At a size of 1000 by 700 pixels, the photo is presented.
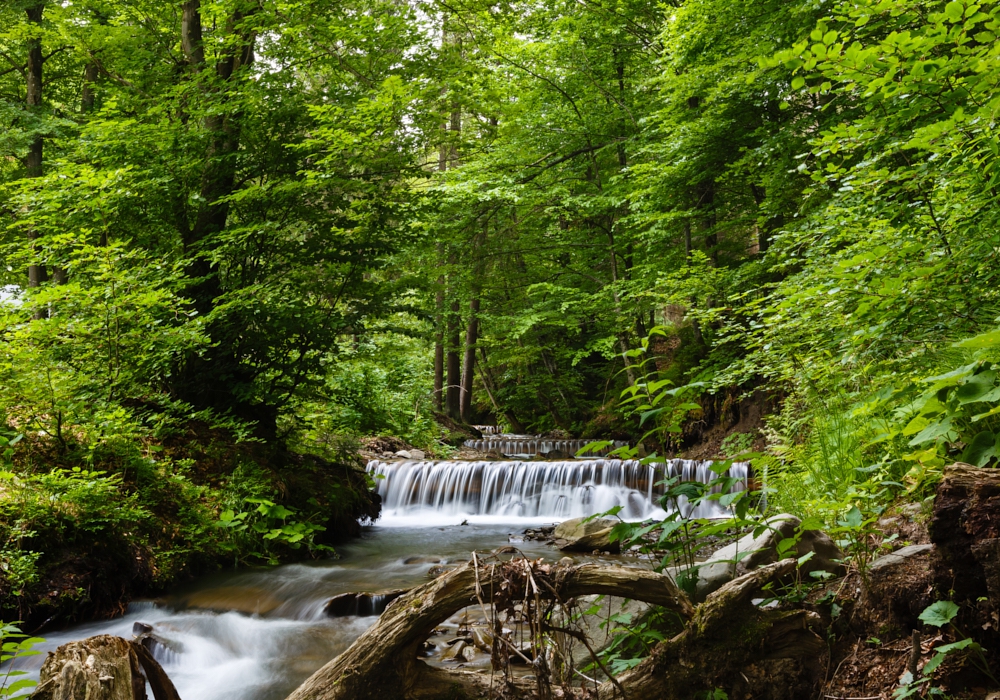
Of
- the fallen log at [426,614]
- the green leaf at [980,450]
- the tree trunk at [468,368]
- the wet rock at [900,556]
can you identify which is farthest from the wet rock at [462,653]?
the tree trunk at [468,368]

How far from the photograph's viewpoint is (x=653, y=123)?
12.8 m

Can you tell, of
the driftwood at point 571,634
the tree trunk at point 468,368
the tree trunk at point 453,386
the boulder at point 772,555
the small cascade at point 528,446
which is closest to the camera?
the driftwood at point 571,634

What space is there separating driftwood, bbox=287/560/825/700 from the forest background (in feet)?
2.32

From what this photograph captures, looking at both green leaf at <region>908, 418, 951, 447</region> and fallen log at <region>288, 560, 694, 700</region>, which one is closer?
green leaf at <region>908, 418, 951, 447</region>

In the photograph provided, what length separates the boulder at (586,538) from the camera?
780cm

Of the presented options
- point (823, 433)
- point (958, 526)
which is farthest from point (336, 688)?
point (823, 433)

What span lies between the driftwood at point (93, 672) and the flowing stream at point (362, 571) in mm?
2234

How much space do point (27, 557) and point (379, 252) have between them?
4.86 meters

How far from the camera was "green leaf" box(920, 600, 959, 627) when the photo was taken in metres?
2.24

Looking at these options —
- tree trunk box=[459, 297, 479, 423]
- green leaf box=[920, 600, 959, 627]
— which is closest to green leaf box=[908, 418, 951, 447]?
green leaf box=[920, 600, 959, 627]

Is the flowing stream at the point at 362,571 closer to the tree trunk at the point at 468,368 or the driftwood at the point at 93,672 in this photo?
the driftwood at the point at 93,672

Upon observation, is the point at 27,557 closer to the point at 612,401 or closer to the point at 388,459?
the point at 388,459

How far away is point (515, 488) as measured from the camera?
11867 mm

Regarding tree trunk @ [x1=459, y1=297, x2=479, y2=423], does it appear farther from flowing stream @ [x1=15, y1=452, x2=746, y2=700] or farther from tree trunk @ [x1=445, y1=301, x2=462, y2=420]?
flowing stream @ [x1=15, y1=452, x2=746, y2=700]
